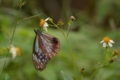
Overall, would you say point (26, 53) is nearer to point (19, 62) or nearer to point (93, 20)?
point (19, 62)

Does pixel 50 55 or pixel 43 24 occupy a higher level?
pixel 43 24

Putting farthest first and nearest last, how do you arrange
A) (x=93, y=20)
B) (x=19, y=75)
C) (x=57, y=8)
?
1. (x=57, y=8)
2. (x=93, y=20)
3. (x=19, y=75)

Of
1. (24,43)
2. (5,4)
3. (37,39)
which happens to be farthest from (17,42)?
(5,4)

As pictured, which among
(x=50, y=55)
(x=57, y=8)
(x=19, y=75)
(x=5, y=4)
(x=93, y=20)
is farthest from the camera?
(x=57, y=8)

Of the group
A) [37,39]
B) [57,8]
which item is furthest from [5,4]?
[37,39]

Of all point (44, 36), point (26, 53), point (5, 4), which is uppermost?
point (5, 4)

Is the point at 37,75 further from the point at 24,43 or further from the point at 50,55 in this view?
the point at 50,55

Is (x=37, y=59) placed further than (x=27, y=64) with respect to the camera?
No
